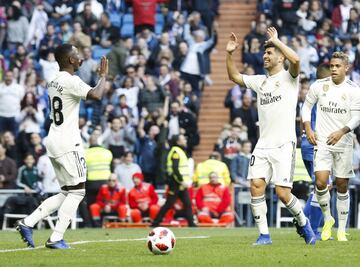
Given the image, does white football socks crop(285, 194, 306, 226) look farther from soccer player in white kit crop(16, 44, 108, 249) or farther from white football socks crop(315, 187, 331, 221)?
soccer player in white kit crop(16, 44, 108, 249)

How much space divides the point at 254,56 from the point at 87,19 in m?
4.71

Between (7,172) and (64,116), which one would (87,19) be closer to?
(7,172)

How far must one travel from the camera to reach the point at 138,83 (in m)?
30.7

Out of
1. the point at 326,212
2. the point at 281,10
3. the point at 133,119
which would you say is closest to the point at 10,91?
the point at 133,119

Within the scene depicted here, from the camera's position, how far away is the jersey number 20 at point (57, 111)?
1569 cm

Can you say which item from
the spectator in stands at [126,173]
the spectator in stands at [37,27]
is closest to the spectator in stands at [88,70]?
the spectator in stands at [37,27]

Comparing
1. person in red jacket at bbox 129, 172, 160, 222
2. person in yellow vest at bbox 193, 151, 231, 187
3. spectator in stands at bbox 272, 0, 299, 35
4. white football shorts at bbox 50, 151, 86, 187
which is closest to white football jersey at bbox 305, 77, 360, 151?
white football shorts at bbox 50, 151, 86, 187

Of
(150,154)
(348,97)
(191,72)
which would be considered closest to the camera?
(348,97)

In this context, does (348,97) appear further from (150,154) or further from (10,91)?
(10,91)

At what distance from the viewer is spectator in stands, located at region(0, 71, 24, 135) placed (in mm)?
29734

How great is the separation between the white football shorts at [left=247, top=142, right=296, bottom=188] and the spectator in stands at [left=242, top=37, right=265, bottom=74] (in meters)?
15.1

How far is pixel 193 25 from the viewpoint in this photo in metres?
32.5

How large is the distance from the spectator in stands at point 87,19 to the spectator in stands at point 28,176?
20.8 feet

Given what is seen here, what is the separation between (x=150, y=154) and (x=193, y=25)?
494 centimetres
